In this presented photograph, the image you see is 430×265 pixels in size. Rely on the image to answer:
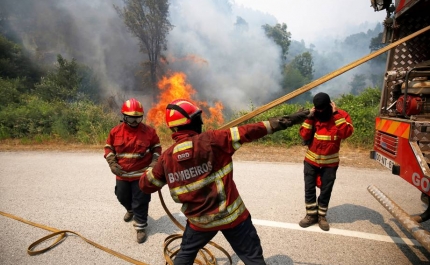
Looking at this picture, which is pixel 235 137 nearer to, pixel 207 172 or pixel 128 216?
pixel 207 172

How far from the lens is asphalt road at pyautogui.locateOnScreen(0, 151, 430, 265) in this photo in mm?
3092

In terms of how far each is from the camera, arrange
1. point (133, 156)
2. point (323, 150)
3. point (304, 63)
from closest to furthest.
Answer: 1. point (323, 150)
2. point (133, 156)
3. point (304, 63)

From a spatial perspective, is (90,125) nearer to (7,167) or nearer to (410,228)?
(7,167)

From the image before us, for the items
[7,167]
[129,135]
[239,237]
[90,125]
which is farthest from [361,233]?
[90,125]

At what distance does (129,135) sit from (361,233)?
3.52m

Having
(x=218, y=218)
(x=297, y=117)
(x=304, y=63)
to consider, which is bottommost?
(x=218, y=218)

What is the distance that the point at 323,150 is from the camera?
349 centimetres

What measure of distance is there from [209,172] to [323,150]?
214 centimetres

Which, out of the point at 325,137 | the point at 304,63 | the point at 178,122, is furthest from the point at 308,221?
the point at 304,63

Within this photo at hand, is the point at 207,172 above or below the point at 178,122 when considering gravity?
below

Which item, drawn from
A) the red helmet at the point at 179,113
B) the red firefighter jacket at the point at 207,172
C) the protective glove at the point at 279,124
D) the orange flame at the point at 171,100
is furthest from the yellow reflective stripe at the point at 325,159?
the orange flame at the point at 171,100

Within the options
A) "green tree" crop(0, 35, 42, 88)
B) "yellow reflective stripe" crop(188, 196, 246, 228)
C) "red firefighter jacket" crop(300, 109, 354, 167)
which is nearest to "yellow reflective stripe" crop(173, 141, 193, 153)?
"yellow reflective stripe" crop(188, 196, 246, 228)

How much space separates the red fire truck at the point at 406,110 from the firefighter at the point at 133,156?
10.0 feet

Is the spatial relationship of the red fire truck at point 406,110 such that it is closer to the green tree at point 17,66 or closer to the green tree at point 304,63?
the green tree at point 17,66
